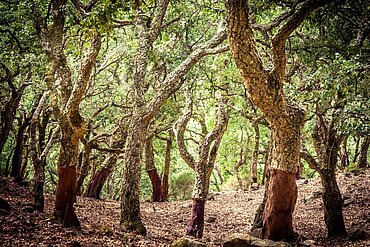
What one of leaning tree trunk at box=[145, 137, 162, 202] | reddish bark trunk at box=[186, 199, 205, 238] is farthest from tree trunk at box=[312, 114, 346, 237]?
leaning tree trunk at box=[145, 137, 162, 202]

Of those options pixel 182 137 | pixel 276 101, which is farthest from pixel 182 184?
pixel 276 101

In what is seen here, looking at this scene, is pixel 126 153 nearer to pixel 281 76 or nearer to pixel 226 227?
pixel 281 76

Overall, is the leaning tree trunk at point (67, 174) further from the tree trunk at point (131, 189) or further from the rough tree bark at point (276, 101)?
the rough tree bark at point (276, 101)

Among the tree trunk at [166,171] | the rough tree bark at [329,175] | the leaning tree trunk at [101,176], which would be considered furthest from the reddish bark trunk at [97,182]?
the rough tree bark at [329,175]

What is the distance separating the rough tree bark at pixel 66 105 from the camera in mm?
9453

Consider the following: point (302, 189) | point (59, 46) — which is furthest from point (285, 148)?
point (302, 189)

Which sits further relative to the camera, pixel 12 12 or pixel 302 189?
pixel 302 189

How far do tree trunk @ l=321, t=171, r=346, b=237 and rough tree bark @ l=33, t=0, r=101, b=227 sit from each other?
6.70 m

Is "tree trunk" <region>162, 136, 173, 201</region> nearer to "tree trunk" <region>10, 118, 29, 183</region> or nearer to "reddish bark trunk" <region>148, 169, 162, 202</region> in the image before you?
"reddish bark trunk" <region>148, 169, 162, 202</region>

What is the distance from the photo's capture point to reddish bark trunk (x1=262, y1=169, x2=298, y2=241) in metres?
9.15

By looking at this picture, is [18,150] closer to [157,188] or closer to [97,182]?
[97,182]

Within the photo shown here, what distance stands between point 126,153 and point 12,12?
479 centimetres

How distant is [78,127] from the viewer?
947 centimetres

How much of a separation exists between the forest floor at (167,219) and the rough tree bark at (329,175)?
0.48m
